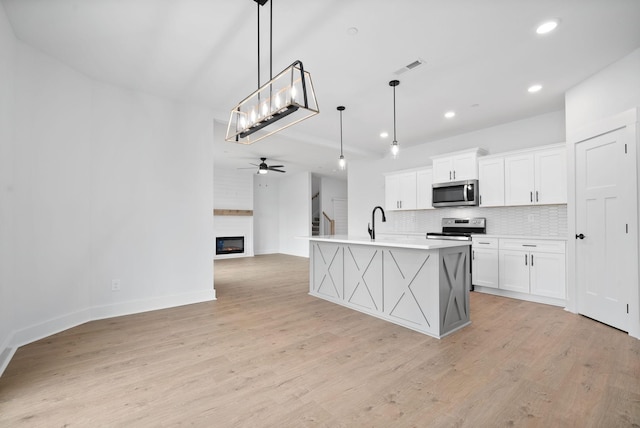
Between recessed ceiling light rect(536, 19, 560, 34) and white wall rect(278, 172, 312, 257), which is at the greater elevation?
recessed ceiling light rect(536, 19, 560, 34)

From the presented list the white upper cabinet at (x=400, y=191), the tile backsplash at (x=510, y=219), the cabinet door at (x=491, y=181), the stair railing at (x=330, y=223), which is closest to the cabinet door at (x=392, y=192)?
the white upper cabinet at (x=400, y=191)

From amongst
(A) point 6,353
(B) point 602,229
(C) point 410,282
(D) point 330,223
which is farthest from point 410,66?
(D) point 330,223

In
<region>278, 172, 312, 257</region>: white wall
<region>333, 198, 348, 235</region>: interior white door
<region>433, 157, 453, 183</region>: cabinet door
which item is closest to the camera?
<region>433, 157, 453, 183</region>: cabinet door

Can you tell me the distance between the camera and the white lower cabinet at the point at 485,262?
4605mm

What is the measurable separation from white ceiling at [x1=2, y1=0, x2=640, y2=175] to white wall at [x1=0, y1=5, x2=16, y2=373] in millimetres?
270

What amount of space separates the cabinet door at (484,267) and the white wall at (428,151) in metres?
1.31

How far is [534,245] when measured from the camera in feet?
13.7

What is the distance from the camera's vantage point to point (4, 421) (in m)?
1.70

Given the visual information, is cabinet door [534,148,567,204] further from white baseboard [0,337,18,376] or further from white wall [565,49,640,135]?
white baseboard [0,337,18,376]

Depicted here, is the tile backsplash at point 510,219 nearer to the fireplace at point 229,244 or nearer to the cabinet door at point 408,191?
the cabinet door at point 408,191

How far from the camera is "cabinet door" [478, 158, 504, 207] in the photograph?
475 centimetres

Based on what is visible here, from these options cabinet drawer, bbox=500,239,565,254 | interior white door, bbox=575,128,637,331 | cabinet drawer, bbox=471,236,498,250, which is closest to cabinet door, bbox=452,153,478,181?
cabinet drawer, bbox=471,236,498,250

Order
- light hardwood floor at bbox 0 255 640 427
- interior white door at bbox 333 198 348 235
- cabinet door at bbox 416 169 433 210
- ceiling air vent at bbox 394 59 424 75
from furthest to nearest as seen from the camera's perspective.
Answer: interior white door at bbox 333 198 348 235 < cabinet door at bbox 416 169 433 210 < ceiling air vent at bbox 394 59 424 75 < light hardwood floor at bbox 0 255 640 427

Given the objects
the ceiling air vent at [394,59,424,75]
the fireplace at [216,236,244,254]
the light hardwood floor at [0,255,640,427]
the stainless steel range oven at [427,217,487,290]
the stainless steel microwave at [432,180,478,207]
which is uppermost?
the ceiling air vent at [394,59,424,75]
